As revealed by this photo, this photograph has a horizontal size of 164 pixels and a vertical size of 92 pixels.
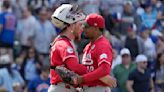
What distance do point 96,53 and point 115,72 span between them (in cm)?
680

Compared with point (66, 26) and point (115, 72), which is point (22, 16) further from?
point (66, 26)

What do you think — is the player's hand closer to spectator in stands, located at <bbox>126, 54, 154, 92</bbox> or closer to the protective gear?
the protective gear

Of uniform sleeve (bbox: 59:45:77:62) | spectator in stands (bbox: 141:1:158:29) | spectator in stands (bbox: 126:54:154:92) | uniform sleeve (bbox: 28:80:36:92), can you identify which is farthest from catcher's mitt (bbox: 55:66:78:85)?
spectator in stands (bbox: 141:1:158:29)

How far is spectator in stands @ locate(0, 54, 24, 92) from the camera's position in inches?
532

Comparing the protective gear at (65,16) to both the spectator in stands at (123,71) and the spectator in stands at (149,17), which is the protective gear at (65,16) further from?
the spectator in stands at (149,17)

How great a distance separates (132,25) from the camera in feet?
55.7

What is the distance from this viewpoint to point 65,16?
7938 millimetres

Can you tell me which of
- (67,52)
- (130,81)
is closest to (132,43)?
(130,81)

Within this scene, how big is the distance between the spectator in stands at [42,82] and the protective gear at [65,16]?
5995mm

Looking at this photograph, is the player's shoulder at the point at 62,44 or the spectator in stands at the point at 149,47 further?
the spectator in stands at the point at 149,47

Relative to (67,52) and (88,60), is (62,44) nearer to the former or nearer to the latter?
(67,52)

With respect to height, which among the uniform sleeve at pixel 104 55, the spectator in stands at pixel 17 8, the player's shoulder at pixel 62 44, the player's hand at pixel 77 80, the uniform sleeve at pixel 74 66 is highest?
the spectator in stands at pixel 17 8

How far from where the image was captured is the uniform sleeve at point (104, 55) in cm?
777

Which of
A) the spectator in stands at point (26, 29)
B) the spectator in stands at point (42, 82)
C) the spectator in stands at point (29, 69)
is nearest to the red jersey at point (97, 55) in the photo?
the spectator in stands at point (42, 82)
